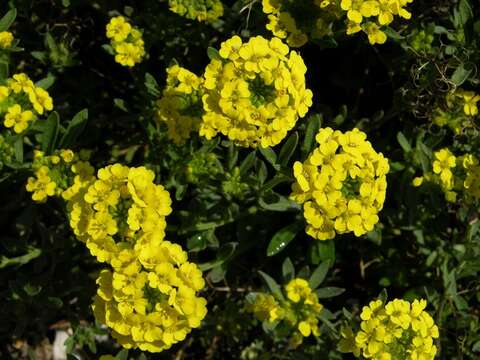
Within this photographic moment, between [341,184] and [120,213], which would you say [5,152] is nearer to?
[120,213]

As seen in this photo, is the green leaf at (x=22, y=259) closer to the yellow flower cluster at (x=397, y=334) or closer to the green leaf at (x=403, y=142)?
the yellow flower cluster at (x=397, y=334)

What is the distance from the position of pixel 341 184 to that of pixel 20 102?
66.4 inches

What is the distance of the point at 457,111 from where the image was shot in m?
3.99

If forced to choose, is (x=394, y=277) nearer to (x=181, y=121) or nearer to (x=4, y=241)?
(x=181, y=121)

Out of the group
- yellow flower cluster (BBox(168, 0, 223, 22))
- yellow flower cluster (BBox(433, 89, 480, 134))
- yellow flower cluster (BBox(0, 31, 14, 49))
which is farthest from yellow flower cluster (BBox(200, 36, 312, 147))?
yellow flower cluster (BBox(0, 31, 14, 49))

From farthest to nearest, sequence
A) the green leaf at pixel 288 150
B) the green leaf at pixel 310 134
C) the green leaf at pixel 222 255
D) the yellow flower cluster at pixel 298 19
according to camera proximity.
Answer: the green leaf at pixel 222 255, the yellow flower cluster at pixel 298 19, the green leaf at pixel 310 134, the green leaf at pixel 288 150

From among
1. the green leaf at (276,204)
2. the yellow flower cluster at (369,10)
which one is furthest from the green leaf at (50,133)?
the yellow flower cluster at (369,10)

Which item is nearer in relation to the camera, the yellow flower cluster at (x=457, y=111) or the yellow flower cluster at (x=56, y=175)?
the yellow flower cluster at (x=56, y=175)

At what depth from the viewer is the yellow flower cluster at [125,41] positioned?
13.2ft

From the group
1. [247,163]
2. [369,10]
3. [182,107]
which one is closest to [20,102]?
[182,107]

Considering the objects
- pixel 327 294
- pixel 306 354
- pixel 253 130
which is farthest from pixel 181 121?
pixel 306 354

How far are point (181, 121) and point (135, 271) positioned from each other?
0.91 metres

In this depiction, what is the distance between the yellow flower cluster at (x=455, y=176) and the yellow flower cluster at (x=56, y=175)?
1.78 metres

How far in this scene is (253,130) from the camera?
3.08 m
